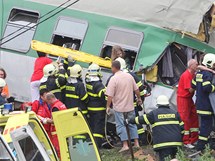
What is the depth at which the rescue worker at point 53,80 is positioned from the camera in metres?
12.7

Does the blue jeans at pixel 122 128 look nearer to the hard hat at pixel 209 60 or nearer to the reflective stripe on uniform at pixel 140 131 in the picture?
the reflective stripe on uniform at pixel 140 131

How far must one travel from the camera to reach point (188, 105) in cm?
1255

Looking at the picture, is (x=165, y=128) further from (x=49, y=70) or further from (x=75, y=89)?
(x=49, y=70)

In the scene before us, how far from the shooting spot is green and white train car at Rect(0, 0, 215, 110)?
13.1 metres

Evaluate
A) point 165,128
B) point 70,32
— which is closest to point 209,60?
point 165,128

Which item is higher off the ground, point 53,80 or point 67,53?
point 67,53

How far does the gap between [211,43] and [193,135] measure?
6.32ft

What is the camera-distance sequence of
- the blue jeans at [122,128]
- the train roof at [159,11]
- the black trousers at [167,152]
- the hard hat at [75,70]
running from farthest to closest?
the train roof at [159,11] < the hard hat at [75,70] < the blue jeans at [122,128] < the black trousers at [167,152]

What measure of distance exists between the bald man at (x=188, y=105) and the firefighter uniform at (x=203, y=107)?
0.56m

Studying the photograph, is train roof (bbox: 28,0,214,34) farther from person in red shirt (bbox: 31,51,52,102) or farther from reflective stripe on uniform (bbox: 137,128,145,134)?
reflective stripe on uniform (bbox: 137,128,145,134)

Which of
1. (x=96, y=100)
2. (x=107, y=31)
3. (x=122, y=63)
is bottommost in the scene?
(x=96, y=100)

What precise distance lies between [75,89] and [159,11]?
2.37 metres

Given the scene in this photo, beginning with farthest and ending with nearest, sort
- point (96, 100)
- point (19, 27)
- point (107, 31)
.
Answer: point (19, 27) < point (107, 31) < point (96, 100)

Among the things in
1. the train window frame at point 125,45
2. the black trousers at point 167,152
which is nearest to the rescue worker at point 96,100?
the train window frame at point 125,45
